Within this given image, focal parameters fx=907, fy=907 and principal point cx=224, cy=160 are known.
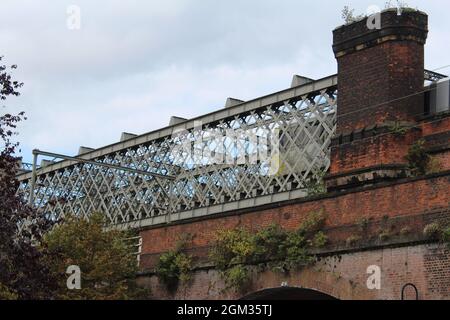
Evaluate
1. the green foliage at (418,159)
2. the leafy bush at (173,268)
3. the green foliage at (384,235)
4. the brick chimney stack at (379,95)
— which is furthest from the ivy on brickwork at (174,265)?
the green foliage at (384,235)

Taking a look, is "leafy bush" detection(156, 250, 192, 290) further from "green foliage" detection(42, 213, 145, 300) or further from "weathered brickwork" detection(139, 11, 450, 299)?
"green foliage" detection(42, 213, 145, 300)

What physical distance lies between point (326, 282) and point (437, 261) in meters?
3.63

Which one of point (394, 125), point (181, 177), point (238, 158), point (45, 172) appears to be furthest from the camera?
point (45, 172)

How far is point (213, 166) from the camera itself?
49.8 m

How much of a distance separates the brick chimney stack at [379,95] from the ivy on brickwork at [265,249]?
8.55 feet

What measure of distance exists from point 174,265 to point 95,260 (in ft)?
8.64

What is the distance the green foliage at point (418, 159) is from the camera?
1002 inches

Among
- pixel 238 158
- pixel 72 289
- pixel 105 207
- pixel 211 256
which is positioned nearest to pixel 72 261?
pixel 72 289

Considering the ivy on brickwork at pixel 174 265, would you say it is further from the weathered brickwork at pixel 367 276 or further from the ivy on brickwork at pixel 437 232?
the ivy on brickwork at pixel 437 232

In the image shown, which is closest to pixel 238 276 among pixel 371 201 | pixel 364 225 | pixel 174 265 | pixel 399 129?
pixel 174 265

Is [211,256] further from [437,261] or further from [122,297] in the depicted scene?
[437,261]

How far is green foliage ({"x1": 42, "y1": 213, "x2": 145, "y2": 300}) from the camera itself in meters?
28.5
